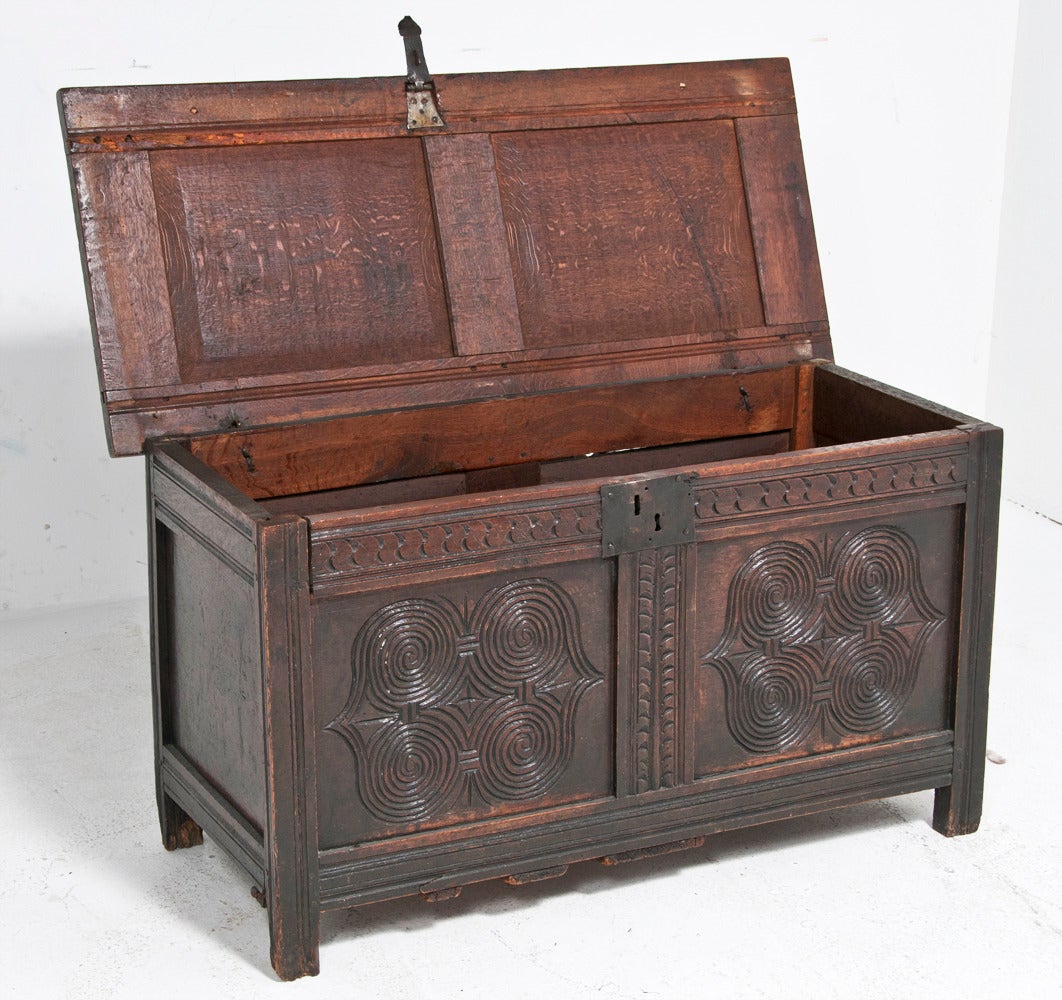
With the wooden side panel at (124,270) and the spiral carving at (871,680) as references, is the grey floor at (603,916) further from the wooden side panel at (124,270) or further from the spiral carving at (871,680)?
the wooden side panel at (124,270)

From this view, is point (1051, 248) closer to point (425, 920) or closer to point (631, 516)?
point (631, 516)

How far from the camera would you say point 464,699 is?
3162mm

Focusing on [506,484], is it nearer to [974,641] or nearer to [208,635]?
[208,635]

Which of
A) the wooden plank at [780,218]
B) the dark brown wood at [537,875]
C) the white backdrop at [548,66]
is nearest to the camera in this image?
the dark brown wood at [537,875]

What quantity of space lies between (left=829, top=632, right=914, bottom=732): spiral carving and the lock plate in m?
0.44

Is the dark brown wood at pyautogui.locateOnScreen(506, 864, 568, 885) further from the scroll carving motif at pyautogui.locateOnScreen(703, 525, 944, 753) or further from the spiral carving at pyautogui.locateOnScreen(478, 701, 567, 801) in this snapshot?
the scroll carving motif at pyautogui.locateOnScreen(703, 525, 944, 753)

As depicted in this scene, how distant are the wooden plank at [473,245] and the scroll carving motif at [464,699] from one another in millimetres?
691

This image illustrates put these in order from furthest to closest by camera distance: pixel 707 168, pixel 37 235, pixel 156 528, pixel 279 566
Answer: pixel 37 235 < pixel 707 168 < pixel 156 528 < pixel 279 566

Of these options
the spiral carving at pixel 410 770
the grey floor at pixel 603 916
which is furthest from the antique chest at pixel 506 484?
the grey floor at pixel 603 916

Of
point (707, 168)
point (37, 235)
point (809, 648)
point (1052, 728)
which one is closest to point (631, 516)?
point (809, 648)

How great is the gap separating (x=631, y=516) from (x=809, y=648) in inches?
18.3

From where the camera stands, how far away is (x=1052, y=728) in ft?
13.5

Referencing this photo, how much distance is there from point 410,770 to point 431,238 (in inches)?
42.9

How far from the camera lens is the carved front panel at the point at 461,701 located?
10.1ft
